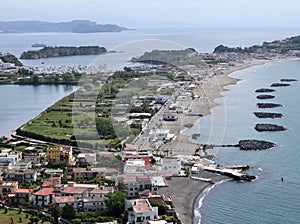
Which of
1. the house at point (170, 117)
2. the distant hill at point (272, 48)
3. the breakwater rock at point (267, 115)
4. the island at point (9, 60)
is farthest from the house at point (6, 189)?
the distant hill at point (272, 48)

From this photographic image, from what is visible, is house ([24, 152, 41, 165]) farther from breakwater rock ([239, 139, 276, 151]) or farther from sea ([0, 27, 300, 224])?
breakwater rock ([239, 139, 276, 151])

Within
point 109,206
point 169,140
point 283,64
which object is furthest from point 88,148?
point 283,64

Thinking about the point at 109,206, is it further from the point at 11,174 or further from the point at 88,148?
the point at 88,148

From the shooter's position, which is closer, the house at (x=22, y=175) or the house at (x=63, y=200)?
the house at (x=63, y=200)

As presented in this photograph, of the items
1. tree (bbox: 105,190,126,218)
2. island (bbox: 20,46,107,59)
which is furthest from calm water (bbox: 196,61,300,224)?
island (bbox: 20,46,107,59)

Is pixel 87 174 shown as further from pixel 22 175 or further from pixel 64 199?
pixel 64 199

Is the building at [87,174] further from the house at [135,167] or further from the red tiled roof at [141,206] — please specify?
the red tiled roof at [141,206]

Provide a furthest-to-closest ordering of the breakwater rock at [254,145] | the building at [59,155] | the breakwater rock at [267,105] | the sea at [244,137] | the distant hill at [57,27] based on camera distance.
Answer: the distant hill at [57,27] → the breakwater rock at [267,105] → the breakwater rock at [254,145] → the building at [59,155] → the sea at [244,137]
